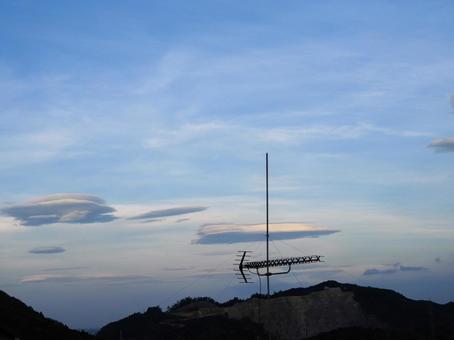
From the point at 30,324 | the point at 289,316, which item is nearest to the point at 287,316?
the point at 289,316

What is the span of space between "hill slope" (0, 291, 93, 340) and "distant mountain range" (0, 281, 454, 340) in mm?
30495

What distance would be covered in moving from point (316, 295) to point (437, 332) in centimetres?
4183

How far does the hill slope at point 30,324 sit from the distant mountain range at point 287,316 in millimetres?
30495

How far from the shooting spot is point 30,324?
63125 mm

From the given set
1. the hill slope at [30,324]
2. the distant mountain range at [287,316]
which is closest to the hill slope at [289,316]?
the distant mountain range at [287,316]

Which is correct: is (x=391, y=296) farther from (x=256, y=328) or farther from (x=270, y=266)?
(x=270, y=266)

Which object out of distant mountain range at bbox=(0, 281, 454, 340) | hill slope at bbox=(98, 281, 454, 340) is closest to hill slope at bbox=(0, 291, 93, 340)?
distant mountain range at bbox=(0, 281, 454, 340)

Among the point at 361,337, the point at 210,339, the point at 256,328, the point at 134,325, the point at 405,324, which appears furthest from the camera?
the point at 134,325

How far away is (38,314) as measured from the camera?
70500 mm

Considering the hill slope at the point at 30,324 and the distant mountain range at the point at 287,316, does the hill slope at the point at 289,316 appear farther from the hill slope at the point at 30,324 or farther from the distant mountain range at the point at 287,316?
the hill slope at the point at 30,324

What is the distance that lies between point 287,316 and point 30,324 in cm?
5651

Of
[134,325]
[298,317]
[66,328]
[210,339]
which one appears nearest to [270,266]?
[66,328]

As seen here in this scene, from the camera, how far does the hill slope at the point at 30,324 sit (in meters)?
59.7

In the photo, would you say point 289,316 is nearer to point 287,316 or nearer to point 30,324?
point 287,316
